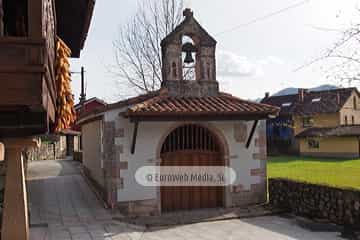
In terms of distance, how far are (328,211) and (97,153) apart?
24.2 ft

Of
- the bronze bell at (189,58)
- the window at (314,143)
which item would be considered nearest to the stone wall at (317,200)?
the bronze bell at (189,58)

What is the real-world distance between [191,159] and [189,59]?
3.13 meters

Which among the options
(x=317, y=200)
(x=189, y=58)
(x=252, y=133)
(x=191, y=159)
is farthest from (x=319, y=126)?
(x=191, y=159)

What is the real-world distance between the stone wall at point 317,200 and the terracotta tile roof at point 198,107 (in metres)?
2.33

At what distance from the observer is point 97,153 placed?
12281 mm

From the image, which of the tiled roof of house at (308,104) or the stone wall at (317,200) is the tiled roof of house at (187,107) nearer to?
the stone wall at (317,200)

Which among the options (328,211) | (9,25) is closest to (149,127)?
(328,211)

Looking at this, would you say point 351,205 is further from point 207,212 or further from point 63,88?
point 63,88

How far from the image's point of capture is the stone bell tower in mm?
10992

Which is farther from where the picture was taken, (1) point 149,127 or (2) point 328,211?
(1) point 149,127

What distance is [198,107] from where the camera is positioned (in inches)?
408

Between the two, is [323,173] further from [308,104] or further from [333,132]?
[308,104]

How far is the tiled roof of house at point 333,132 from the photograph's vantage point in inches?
1222

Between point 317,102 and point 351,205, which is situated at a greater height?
point 317,102
